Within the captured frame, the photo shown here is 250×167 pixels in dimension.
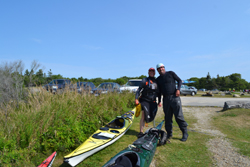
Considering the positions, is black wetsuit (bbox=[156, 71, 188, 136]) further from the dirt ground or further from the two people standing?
the dirt ground

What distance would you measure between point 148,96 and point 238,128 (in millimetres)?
3869

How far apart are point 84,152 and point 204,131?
4187mm

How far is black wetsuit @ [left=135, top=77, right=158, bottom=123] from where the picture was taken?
4684 mm

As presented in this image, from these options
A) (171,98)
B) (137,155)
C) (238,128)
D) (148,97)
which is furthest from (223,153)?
(238,128)

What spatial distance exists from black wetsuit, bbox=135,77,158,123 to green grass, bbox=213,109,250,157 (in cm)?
230

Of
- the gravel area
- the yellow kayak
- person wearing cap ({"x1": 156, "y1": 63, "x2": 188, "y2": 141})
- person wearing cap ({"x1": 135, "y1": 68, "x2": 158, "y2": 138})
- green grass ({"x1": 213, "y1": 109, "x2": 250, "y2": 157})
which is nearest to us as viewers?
the yellow kayak

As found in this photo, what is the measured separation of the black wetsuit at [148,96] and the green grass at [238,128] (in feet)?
7.53

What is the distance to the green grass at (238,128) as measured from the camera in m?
4.18

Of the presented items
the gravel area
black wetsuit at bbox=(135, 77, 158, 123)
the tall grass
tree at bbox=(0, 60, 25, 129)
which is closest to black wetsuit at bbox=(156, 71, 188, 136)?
black wetsuit at bbox=(135, 77, 158, 123)

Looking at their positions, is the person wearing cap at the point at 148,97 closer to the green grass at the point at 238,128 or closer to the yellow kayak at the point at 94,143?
the yellow kayak at the point at 94,143

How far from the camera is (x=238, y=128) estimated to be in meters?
5.88

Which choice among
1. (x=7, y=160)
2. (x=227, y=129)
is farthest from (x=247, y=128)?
→ (x=7, y=160)

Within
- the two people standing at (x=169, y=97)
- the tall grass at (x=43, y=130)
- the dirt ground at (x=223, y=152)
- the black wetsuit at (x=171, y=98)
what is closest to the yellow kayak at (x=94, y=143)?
the tall grass at (x=43, y=130)

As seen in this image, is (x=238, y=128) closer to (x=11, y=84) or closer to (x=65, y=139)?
(x=65, y=139)
